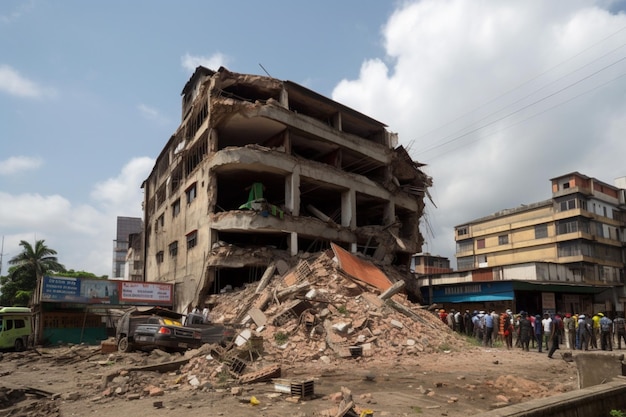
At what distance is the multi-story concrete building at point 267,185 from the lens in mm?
28078

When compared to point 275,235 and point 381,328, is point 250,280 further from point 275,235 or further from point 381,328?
point 381,328

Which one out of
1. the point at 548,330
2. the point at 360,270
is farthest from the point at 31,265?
the point at 548,330

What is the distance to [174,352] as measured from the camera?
1569 cm

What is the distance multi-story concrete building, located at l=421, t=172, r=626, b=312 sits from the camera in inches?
1350

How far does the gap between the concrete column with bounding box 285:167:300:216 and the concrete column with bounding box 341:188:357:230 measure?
16.0 ft

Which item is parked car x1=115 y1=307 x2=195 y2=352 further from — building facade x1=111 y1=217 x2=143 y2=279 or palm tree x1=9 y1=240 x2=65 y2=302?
building facade x1=111 y1=217 x2=143 y2=279

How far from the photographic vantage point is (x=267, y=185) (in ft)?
112

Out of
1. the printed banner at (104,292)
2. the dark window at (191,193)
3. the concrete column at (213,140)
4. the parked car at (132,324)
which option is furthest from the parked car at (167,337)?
the dark window at (191,193)

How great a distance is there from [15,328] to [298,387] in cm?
2084

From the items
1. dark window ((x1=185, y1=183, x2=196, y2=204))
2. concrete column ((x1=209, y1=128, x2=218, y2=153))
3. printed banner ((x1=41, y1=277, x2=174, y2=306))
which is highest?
concrete column ((x1=209, y1=128, x2=218, y2=153))

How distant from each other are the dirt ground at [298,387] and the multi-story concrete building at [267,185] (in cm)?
1319

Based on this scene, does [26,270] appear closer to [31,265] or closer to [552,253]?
[31,265]

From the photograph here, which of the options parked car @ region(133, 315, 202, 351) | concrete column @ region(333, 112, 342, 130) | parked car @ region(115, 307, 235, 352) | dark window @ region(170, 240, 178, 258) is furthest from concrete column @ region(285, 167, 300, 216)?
parked car @ region(133, 315, 202, 351)

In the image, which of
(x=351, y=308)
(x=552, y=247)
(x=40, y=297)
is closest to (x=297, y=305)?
(x=351, y=308)
